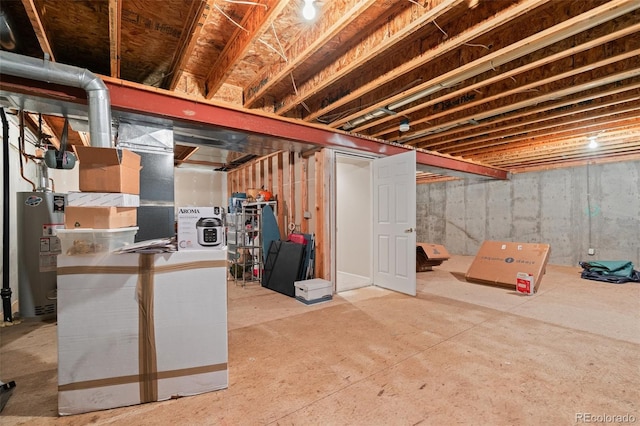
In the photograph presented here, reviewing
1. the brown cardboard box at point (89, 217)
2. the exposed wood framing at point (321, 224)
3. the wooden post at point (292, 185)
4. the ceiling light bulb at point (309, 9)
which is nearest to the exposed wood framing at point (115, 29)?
the ceiling light bulb at point (309, 9)

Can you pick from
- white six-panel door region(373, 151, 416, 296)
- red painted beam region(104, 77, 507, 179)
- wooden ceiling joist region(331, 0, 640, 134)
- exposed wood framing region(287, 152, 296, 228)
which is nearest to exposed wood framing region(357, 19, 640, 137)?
→ wooden ceiling joist region(331, 0, 640, 134)

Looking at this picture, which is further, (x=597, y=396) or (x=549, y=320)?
(x=549, y=320)

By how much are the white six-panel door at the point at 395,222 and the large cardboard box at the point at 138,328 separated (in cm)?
288

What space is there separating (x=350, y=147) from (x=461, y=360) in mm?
3196

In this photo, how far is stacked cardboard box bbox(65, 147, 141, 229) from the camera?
1.70 meters

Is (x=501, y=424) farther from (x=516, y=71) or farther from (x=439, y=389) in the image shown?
(x=516, y=71)

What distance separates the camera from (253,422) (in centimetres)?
152

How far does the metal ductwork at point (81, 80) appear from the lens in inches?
81.6

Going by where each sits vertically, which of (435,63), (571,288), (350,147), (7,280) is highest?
(435,63)

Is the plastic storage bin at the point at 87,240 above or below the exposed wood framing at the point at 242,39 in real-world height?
below

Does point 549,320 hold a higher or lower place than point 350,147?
lower

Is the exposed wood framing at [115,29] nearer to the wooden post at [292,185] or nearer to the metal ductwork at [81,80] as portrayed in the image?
the metal ductwork at [81,80]

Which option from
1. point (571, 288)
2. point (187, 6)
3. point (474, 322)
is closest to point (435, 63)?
point (187, 6)

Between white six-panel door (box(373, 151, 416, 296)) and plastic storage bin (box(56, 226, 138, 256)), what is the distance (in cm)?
335
